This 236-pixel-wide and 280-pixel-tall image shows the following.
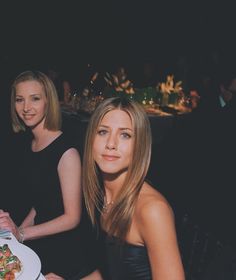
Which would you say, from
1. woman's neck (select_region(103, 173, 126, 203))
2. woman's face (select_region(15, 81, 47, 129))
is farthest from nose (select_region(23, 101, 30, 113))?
woman's neck (select_region(103, 173, 126, 203))

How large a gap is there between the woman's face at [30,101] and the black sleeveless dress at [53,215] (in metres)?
0.18

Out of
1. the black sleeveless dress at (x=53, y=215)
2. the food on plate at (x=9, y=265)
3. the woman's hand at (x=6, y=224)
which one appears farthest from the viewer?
the black sleeveless dress at (x=53, y=215)

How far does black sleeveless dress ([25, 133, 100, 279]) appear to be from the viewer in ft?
6.59

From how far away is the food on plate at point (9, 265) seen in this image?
1.20 m

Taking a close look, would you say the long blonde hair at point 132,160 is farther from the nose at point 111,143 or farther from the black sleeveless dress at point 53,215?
the black sleeveless dress at point 53,215

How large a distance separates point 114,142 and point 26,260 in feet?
1.68

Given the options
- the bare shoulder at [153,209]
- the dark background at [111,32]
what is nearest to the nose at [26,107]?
the bare shoulder at [153,209]

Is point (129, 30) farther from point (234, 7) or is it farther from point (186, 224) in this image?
point (186, 224)

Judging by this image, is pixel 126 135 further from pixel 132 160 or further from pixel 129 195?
pixel 129 195

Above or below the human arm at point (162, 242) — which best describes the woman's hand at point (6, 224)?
below

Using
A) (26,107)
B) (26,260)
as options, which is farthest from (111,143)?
(26,107)

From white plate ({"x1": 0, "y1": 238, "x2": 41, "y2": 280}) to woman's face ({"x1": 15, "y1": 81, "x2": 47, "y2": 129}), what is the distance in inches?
32.0

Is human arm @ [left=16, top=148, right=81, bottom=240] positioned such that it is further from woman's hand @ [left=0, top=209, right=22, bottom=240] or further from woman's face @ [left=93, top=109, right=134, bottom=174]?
woman's face @ [left=93, top=109, right=134, bottom=174]

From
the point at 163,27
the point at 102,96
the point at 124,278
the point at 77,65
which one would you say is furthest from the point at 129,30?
the point at 124,278
